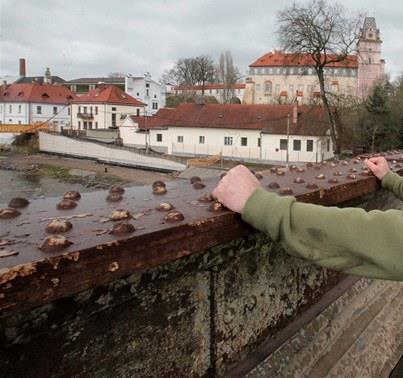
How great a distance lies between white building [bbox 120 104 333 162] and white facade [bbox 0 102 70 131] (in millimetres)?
29761

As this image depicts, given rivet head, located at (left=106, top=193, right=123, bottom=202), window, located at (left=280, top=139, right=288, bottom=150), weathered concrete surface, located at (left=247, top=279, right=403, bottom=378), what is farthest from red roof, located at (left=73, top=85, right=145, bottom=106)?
rivet head, located at (left=106, top=193, right=123, bottom=202)

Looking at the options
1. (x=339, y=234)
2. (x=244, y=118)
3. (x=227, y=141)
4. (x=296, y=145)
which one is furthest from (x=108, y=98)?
(x=339, y=234)

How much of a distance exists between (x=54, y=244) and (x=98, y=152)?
184 ft

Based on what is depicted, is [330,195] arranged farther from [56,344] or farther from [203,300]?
[56,344]

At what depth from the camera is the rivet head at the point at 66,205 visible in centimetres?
155

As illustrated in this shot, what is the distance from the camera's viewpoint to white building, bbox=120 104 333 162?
1817 inches

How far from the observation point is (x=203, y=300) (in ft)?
5.38

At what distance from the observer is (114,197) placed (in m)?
1.74

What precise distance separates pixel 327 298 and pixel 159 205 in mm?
1334

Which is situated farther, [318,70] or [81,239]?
[318,70]

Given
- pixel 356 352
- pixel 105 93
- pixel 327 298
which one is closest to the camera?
pixel 356 352

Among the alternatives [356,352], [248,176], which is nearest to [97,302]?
[248,176]

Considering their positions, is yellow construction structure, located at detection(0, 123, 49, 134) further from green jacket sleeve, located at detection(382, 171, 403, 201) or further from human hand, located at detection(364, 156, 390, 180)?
green jacket sleeve, located at detection(382, 171, 403, 201)

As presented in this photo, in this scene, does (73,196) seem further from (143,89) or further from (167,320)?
(143,89)
